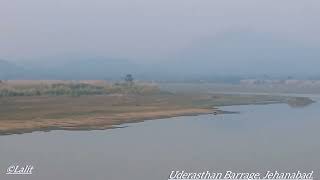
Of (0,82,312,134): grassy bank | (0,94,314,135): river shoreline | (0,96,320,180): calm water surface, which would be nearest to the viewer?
(0,96,320,180): calm water surface

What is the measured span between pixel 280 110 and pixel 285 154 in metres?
28.2

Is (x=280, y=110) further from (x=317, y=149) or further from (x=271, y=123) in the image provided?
(x=317, y=149)

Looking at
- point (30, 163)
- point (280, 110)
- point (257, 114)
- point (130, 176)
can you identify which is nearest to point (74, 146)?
point (30, 163)

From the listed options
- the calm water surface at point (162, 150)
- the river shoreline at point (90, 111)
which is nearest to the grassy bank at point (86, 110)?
the river shoreline at point (90, 111)

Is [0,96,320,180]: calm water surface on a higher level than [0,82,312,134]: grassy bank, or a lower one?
lower

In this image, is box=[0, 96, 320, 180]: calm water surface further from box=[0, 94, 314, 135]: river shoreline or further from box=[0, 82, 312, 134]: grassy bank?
box=[0, 82, 312, 134]: grassy bank

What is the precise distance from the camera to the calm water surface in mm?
21078

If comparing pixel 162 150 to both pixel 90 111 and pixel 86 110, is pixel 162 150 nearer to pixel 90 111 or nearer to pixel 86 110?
pixel 90 111

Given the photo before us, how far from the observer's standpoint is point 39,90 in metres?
64.0

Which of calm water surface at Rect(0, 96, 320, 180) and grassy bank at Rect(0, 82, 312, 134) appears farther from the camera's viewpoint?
grassy bank at Rect(0, 82, 312, 134)

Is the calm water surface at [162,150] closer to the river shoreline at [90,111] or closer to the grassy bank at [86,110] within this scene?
the river shoreline at [90,111]

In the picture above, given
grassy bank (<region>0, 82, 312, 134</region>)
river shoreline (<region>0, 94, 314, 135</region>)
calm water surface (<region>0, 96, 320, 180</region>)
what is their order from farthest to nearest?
grassy bank (<region>0, 82, 312, 134</region>), river shoreline (<region>0, 94, 314, 135</region>), calm water surface (<region>0, 96, 320, 180</region>)

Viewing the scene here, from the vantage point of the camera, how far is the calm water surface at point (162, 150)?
21.1 metres

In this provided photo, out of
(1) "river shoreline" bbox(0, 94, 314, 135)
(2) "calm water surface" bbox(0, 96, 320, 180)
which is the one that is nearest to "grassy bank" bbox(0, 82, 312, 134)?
(1) "river shoreline" bbox(0, 94, 314, 135)
